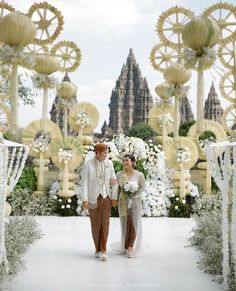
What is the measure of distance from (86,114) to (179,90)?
7.62ft

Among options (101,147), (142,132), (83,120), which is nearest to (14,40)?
(101,147)

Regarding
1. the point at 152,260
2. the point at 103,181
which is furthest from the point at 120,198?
the point at 152,260

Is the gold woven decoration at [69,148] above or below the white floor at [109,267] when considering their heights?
above

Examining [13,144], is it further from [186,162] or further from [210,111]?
[210,111]

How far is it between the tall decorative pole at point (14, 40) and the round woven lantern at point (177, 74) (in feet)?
12.3

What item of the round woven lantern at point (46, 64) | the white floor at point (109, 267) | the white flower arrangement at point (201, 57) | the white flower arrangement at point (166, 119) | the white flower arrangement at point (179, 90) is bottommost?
the white floor at point (109, 267)

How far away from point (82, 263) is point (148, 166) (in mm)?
4488

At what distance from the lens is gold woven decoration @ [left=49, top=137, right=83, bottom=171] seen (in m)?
8.47

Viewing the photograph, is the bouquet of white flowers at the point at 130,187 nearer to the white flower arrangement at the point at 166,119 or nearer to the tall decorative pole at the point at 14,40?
the tall decorative pole at the point at 14,40

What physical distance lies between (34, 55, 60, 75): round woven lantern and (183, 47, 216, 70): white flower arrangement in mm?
1354

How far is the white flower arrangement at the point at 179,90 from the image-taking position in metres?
8.04

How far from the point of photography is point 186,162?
28.1ft

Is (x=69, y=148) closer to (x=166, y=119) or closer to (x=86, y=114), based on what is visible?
(x=86, y=114)

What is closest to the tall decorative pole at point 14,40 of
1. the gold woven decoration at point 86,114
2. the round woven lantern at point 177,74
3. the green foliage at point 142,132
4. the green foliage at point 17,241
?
the green foliage at point 17,241
